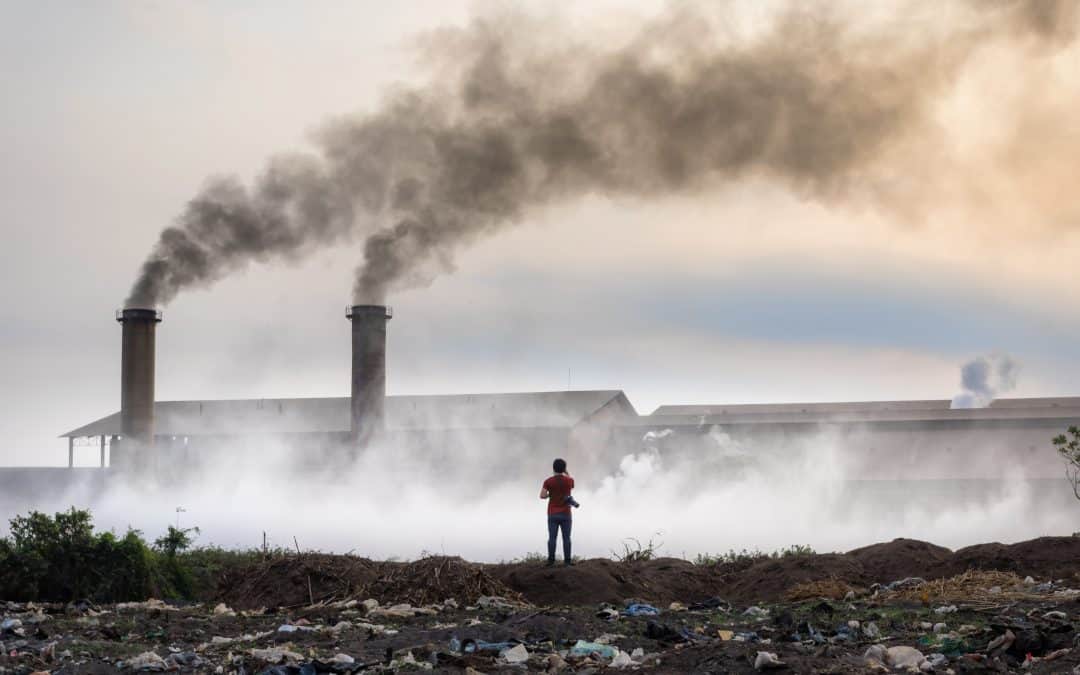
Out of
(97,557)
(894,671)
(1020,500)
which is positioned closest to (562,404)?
(1020,500)

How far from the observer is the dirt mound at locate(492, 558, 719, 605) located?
690 inches

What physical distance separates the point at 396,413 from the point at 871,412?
2166 centimetres

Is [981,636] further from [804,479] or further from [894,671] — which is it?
[804,479]

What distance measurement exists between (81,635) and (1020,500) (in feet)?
118

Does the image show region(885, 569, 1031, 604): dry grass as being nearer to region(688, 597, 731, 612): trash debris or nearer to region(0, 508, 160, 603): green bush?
region(688, 597, 731, 612): trash debris

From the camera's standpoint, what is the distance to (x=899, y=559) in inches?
750

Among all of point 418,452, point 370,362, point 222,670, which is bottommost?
point 222,670

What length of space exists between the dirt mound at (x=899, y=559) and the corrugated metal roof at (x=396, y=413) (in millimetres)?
32869

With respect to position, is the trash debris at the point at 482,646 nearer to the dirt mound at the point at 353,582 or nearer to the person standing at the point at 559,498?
the dirt mound at the point at 353,582

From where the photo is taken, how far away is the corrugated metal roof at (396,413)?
179 feet

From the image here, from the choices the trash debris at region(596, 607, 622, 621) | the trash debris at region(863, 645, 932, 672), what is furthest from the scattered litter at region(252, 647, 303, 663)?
the trash debris at region(863, 645, 932, 672)

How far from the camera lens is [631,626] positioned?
44.1ft

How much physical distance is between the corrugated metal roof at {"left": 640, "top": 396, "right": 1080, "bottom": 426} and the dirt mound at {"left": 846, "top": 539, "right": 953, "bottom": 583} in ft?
91.1

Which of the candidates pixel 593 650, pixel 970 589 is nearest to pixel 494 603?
pixel 593 650
